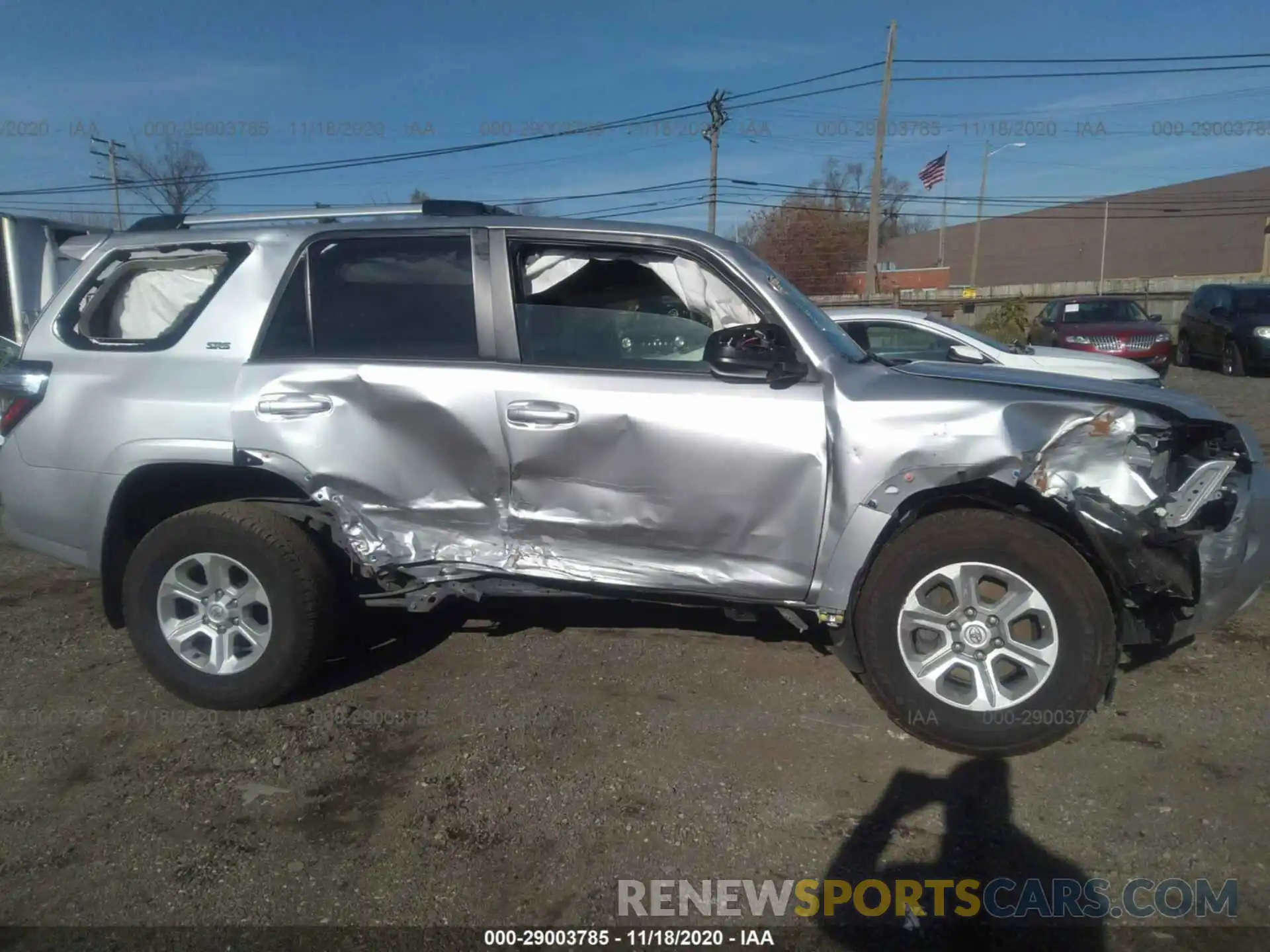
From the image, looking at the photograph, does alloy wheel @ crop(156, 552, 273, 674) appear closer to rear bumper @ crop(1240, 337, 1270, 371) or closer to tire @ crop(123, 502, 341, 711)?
tire @ crop(123, 502, 341, 711)

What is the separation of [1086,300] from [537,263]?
1669 centimetres

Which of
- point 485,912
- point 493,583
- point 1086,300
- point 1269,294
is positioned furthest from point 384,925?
point 1269,294

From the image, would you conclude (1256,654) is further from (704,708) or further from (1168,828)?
(704,708)

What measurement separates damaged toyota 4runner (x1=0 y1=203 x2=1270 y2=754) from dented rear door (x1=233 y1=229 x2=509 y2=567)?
1 cm

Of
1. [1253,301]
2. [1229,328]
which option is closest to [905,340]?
[1229,328]

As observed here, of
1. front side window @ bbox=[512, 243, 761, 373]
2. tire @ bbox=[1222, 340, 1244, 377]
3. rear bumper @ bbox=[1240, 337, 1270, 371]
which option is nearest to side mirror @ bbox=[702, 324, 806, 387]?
front side window @ bbox=[512, 243, 761, 373]

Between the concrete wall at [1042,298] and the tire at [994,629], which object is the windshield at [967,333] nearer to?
the tire at [994,629]

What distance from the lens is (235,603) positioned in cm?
396

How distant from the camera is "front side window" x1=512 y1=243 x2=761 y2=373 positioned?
3.89 metres

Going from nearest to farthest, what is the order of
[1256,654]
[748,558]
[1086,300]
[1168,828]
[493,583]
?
[1168,828], [748,558], [493,583], [1256,654], [1086,300]

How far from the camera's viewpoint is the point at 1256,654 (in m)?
4.53

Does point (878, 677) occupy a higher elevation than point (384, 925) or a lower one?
higher

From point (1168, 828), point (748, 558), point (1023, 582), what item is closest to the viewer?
point (1168, 828)

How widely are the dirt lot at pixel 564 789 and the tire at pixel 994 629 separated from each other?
15 centimetres
